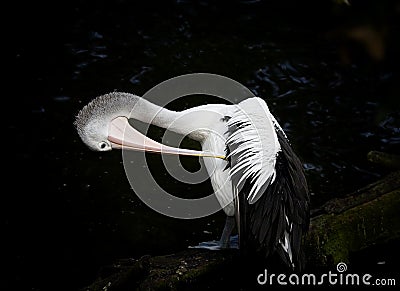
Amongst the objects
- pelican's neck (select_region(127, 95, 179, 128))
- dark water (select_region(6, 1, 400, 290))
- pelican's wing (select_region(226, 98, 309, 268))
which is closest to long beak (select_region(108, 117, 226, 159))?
pelican's neck (select_region(127, 95, 179, 128))

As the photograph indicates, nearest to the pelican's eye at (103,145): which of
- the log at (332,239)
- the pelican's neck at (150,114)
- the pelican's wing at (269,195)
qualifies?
the pelican's neck at (150,114)

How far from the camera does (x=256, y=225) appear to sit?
9.79 feet

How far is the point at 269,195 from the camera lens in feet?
9.78

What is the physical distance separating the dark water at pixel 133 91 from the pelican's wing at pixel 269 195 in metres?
0.82

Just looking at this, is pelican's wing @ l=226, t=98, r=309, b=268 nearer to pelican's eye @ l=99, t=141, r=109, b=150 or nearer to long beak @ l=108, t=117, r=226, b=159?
long beak @ l=108, t=117, r=226, b=159

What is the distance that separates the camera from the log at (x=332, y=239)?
323 cm

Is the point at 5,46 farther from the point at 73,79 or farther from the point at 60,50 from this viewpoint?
the point at 73,79

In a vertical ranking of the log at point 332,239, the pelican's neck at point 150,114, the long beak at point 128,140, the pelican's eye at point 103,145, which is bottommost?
the log at point 332,239

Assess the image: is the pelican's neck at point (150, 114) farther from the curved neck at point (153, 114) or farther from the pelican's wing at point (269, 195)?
the pelican's wing at point (269, 195)

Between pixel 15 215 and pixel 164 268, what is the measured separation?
2.02 metres

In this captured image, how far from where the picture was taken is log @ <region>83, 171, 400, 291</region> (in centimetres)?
323

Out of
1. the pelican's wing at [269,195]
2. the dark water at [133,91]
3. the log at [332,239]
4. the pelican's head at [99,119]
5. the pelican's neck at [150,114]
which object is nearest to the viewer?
the pelican's wing at [269,195]

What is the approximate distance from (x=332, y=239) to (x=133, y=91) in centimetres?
314

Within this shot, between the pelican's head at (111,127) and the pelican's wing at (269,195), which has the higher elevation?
the pelican's head at (111,127)
